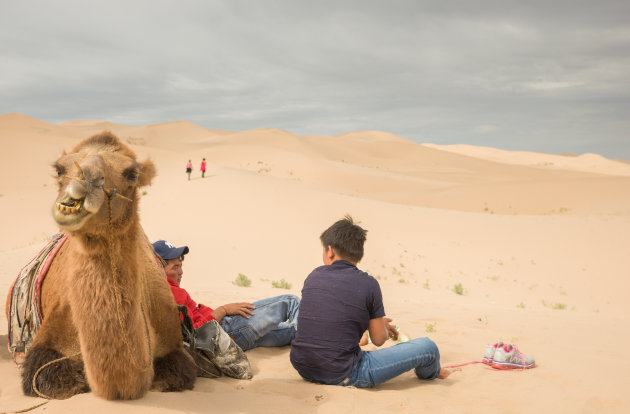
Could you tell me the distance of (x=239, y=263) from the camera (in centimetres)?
1438

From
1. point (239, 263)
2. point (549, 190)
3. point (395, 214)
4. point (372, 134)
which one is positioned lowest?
point (239, 263)

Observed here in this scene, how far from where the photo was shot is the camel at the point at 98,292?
2.83 meters

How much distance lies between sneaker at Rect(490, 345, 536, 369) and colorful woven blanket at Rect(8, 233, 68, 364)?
4125 millimetres

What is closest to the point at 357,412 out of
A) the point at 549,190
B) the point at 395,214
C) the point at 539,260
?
the point at 539,260

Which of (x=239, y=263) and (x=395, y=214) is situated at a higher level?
(x=395, y=214)

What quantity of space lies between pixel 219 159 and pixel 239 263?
39165 millimetres

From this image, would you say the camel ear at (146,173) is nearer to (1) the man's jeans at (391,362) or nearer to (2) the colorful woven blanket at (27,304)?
(2) the colorful woven blanket at (27,304)

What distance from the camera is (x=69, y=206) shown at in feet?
8.55

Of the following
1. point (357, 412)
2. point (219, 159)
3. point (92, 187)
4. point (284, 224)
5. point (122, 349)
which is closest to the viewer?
point (92, 187)

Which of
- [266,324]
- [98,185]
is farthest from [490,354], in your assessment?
[98,185]

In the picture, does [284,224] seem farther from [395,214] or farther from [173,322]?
[173,322]

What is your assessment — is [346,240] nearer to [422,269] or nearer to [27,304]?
[27,304]

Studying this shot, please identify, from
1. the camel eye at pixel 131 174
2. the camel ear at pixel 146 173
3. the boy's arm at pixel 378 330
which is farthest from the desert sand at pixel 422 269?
the camel eye at pixel 131 174

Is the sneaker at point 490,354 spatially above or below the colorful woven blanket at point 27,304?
below
